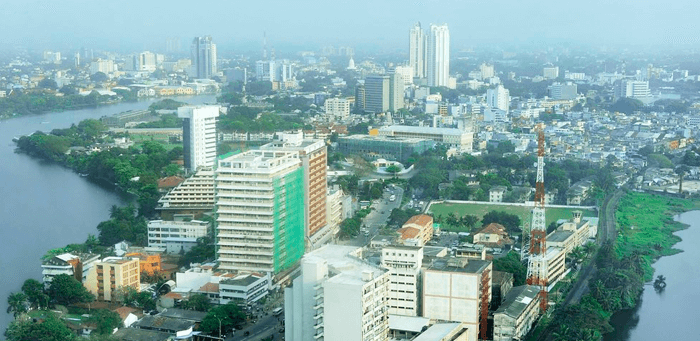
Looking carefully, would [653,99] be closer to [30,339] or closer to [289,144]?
[289,144]

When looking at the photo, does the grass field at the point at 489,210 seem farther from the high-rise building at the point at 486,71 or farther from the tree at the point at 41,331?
the high-rise building at the point at 486,71

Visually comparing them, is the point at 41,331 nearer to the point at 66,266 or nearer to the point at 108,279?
the point at 108,279

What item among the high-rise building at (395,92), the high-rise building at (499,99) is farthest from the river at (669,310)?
the high-rise building at (395,92)

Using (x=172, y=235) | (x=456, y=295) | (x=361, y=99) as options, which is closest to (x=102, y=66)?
(x=361, y=99)

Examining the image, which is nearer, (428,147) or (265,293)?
(265,293)

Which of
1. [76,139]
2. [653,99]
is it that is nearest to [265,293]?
[76,139]
